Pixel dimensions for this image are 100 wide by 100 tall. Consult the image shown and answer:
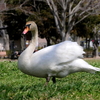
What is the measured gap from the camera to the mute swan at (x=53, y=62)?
5.03 m

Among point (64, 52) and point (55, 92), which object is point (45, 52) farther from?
point (55, 92)

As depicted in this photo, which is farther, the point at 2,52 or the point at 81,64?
the point at 2,52

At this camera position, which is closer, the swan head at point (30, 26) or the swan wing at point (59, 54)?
the swan wing at point (59, 54)

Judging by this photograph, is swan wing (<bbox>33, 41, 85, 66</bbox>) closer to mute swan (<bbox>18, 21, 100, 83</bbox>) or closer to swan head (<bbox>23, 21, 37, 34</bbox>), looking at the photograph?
mute swan (<bbox>18, 21, 100, 83</bbox>)

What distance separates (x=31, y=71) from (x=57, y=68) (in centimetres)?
47

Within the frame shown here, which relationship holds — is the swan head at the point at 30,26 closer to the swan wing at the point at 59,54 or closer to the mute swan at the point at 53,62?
the mute swan at the point at 53,62

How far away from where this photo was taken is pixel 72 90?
4.20m

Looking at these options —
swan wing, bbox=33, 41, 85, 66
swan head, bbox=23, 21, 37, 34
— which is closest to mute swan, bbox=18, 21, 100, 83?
swan wing, bbox=33, 41, 85, 66

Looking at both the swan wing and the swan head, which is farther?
the swan head

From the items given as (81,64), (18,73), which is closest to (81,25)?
(18,73)

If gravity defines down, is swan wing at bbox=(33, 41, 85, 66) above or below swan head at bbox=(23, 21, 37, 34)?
below

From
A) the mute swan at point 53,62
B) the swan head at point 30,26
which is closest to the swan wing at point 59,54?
the mute swan at point 53,62

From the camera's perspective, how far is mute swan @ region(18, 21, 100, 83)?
5031 millimetres

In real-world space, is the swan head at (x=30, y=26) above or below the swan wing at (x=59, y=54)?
above
